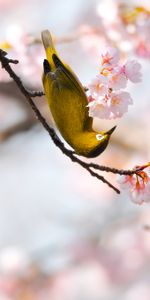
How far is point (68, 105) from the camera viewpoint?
737 millimetres

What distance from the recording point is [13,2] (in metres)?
4.80

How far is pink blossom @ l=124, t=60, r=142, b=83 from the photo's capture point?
860 mm

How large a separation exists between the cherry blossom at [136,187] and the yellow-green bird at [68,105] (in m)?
0.21

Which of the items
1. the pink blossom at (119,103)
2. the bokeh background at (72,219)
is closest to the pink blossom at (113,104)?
the pink blossom at (119,103)

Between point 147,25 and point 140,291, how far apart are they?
258cm

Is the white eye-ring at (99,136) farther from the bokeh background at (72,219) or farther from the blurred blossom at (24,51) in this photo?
the bokeh background at (72,219)

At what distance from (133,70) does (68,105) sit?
0.16 meters

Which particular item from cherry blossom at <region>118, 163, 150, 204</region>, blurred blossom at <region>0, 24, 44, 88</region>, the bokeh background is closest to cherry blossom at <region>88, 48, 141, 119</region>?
cherry blossom at <region>118, 163, 150, 204</region>

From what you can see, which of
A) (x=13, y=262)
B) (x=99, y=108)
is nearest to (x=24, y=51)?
(x=99, y=108)

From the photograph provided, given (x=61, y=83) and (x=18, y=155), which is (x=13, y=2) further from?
(x=61, y=83)

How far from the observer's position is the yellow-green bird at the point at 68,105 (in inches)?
28.8

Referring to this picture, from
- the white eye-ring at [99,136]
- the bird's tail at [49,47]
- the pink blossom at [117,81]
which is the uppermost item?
the bird's tail at [49,47]

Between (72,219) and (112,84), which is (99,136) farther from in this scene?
(72,219)

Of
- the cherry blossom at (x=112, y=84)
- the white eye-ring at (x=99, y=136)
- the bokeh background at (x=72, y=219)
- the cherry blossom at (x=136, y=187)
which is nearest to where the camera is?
the white eye-ring at (x=99, y=136)
